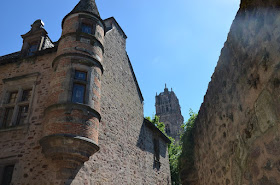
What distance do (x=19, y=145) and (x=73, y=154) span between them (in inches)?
96.8

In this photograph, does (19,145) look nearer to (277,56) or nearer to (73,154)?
(73,154)

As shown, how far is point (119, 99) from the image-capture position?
11078 millimetres

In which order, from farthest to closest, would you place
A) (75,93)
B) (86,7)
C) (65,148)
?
(86,7) → (75,93) → (65,148)

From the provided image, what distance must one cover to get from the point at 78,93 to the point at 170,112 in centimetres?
5767

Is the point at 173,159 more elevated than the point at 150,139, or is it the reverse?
the point at 173,159

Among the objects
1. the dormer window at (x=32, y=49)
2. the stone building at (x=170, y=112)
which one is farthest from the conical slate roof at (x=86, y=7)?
the stone building at (x=170, y=112)

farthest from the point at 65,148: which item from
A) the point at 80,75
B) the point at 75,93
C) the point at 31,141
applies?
the point at 80,75

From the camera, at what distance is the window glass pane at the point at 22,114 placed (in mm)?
8549

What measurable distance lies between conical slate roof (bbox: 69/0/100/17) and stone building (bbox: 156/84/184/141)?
53.5m

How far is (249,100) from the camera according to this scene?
8.87 feet

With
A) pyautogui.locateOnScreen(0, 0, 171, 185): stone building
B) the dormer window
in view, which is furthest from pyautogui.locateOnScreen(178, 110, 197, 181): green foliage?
the dormer window

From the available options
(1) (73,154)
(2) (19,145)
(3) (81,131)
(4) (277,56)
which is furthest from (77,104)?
(4) (277,56)

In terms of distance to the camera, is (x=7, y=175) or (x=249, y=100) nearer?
(x=249, y=100)

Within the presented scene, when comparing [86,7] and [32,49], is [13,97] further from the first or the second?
[86,7]
